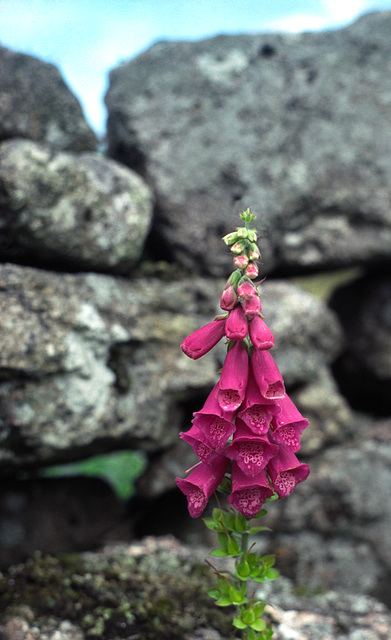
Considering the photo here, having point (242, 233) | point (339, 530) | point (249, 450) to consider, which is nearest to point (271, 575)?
point (249, 450)

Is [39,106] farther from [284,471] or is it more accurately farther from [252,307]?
[284,471]

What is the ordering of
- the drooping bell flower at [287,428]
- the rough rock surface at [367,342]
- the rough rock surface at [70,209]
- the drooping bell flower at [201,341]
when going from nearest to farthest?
the drooping bell flower at [287,428] < the drooping bell flower at [201,341] < the rough rock surface at [70,209] < the rough rock surface at [367,342]

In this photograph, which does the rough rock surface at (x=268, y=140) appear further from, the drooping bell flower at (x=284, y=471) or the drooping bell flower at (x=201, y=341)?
the drooping bell flower at (x=284, y=471)

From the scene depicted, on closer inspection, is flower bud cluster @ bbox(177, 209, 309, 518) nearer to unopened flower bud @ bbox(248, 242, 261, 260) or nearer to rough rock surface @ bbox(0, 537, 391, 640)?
unopened flower bud @ bbox(248, 242, 261, 260)

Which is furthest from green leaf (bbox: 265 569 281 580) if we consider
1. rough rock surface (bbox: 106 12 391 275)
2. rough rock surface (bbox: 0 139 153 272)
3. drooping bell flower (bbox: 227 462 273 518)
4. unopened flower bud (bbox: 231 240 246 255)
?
rough rock surface (bbox: 106 12 391 275)

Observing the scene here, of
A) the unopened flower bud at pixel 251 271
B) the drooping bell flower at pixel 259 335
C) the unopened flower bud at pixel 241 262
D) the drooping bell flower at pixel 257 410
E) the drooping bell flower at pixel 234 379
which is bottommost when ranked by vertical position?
the drooping bell flower at pixel 257 410

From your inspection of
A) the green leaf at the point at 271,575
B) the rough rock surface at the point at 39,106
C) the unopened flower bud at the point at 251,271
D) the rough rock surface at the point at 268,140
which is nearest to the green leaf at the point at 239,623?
the green leaf at the point at 271,575

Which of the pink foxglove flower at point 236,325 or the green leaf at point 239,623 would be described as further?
the green leaf at point 239,623
